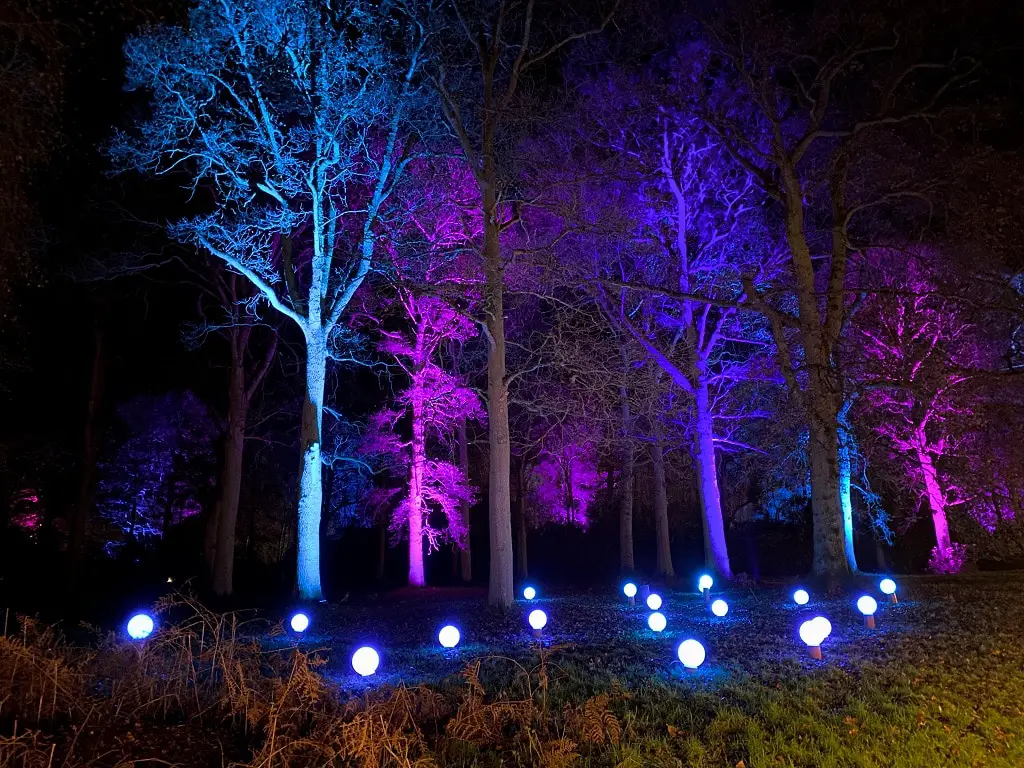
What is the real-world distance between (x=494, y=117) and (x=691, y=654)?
997cm

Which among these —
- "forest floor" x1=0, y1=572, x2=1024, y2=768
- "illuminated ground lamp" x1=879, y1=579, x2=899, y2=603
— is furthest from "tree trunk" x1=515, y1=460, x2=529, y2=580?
"forest floor" x1=0, y1=572, x2=1024, y2=768

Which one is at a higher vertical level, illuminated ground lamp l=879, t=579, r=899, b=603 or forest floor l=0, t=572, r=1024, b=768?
illuminated ground lamp l=879, t=579, r=899, b=603

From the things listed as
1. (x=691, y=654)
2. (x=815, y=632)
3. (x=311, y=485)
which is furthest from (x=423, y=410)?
(x=815, y=632)

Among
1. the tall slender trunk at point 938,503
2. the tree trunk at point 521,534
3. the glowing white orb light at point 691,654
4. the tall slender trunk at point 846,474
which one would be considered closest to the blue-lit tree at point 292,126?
the glowing white orb light at point 691,654

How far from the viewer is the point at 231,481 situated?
55.5ft

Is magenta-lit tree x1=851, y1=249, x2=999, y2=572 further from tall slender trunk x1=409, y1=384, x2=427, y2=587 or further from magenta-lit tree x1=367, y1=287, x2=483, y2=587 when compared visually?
tall slender trunk x1=409, y1=384, x2=427, y2=587

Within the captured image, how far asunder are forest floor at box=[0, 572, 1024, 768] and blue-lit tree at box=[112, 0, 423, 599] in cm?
826

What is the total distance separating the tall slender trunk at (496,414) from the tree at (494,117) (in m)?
0.02

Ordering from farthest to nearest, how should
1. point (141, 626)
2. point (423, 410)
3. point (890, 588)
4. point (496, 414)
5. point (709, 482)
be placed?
1. point (423, 410)
2. point (709, 482)
3. point (496, 414)
4. point (890, 588)
5. point (141, 626)

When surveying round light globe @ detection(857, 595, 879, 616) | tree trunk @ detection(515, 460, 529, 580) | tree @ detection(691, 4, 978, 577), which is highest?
tree @ detection(691, 4, 978, 577)

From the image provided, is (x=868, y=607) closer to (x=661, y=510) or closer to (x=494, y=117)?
(x=494, y=117)

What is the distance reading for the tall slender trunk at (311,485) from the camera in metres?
13.0

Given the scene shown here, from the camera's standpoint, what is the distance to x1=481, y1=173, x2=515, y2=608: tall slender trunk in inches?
455

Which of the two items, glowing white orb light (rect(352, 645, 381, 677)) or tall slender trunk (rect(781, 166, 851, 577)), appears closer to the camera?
glowing white orb light (rect(352, 645, 381, 677))
